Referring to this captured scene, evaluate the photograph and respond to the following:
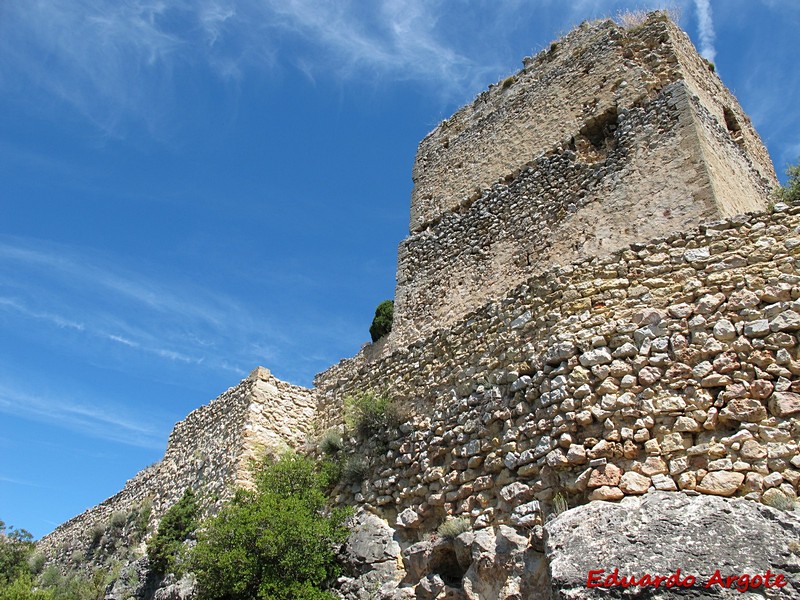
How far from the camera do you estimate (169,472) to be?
13.4 metres

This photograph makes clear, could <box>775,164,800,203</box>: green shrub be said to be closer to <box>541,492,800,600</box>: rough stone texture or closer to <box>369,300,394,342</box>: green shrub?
<box>541,492,800,600</box>: rough stone texture

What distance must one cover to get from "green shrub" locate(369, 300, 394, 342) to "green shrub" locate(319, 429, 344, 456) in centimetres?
642

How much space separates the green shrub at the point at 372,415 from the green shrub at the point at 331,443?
0.26 m

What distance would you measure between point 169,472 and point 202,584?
592cm

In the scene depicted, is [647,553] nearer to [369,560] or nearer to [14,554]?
[369,560]

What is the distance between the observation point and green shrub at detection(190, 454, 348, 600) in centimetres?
753

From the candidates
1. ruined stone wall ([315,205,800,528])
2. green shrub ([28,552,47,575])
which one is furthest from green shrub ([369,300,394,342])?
green shrub ([28,552,47,575])

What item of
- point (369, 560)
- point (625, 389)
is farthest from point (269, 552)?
point (625, 389)

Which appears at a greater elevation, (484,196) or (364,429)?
(484,196)

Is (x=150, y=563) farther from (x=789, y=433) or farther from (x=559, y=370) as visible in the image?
(x=789, y=433)

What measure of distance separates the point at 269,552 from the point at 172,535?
3.98m

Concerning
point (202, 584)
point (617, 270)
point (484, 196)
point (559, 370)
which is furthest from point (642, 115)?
point (202, 584)

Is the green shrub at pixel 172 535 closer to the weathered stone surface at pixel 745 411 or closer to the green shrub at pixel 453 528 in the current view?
the green shrub at pixel 453 528

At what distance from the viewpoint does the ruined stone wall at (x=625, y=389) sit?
552cm
